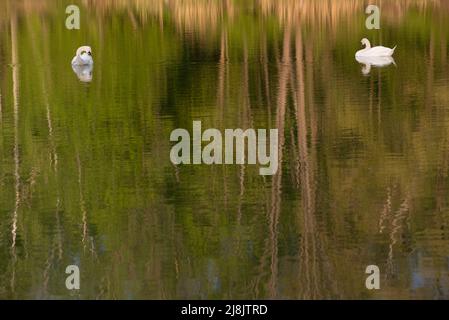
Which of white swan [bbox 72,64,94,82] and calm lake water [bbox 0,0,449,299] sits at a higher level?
white swan [bbox 72,64,94,82]

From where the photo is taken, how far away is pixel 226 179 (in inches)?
641

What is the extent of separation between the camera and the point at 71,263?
12.8m

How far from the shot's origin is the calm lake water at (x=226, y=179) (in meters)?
12.3

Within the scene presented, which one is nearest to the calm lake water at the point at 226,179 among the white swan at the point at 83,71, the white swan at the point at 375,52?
the white swan at the point at 83,71

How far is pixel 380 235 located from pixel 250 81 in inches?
485

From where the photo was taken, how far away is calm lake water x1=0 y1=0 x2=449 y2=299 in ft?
40.4

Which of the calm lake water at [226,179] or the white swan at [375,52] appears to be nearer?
the calm lake water at [226,179]

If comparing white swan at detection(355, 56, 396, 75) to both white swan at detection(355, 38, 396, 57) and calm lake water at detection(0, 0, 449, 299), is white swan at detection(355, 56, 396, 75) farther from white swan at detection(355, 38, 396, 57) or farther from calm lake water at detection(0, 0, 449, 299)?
calm lake water at detection(0, 0, 449, 299)

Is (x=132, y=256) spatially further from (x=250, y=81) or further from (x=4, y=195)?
(x=250, y=81)

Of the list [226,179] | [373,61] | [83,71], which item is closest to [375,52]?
[373,61]

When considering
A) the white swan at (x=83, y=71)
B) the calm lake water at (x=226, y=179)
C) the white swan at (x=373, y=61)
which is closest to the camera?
the calm lake water at (x=226, y=179)

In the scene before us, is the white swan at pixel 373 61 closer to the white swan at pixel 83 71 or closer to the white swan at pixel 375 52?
the white swan at pixel 375 52

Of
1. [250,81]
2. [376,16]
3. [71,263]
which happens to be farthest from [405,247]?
[376,16]

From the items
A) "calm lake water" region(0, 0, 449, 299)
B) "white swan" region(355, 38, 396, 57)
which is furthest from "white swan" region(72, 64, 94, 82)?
"white swan" region(355, 38, 396, 57)
